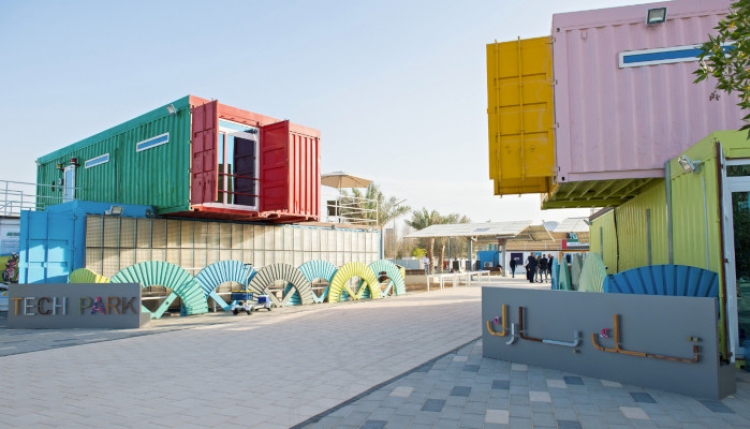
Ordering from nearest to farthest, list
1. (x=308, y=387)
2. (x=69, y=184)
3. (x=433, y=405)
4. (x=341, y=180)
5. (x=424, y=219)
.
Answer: (x=433, y=405) < (x=308, y=387) < (x=69, y=184) < (x=341, y=180) < (x=424, y=219)

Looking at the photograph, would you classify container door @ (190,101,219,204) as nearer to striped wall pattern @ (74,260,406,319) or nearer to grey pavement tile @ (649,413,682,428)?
striped wall pattern @ (74,260,406,319)

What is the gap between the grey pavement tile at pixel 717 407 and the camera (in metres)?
4.96

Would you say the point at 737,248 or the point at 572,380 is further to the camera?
the point at 737,248

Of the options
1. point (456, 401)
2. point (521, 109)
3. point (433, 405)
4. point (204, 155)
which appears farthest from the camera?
point (204, 155)

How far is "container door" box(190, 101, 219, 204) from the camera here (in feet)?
44.0

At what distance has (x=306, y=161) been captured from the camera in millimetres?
16734

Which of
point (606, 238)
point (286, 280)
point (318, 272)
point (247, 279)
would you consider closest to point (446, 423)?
point (247, 279)

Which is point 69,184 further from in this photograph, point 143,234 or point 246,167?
point 246,167

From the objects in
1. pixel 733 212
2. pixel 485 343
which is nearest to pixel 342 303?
pixel 485 343

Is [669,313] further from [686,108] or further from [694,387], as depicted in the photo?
[686,108]

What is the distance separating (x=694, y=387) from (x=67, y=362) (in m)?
8.06

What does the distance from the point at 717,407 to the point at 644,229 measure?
215 inches

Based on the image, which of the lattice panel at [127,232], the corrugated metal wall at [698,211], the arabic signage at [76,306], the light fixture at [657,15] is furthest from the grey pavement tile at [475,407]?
the lattice panel at [127,232]

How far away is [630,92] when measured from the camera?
8.61m
